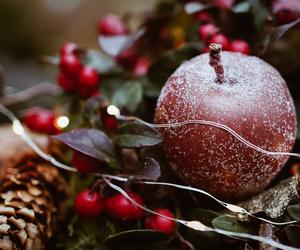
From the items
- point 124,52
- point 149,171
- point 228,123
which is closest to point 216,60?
point 228,123

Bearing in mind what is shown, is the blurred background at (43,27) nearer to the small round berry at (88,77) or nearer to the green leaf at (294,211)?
the small round berry at (88,77)

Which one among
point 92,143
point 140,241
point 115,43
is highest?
point 115,43

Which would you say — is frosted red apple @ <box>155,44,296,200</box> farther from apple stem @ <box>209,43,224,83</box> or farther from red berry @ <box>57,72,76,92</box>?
red berry @ <box>57,72,76,92</box>

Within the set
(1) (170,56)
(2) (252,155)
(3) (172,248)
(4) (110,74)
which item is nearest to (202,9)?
(1) (170,56)

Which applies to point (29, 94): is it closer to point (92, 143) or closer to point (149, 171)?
point (92, 143)

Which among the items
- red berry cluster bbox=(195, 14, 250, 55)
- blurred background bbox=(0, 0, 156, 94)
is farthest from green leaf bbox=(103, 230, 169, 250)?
blurred background bbox=(0, 0, 156, 94)

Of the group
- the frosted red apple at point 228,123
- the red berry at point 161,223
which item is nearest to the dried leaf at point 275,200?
the frosted red apple at point 228,123
